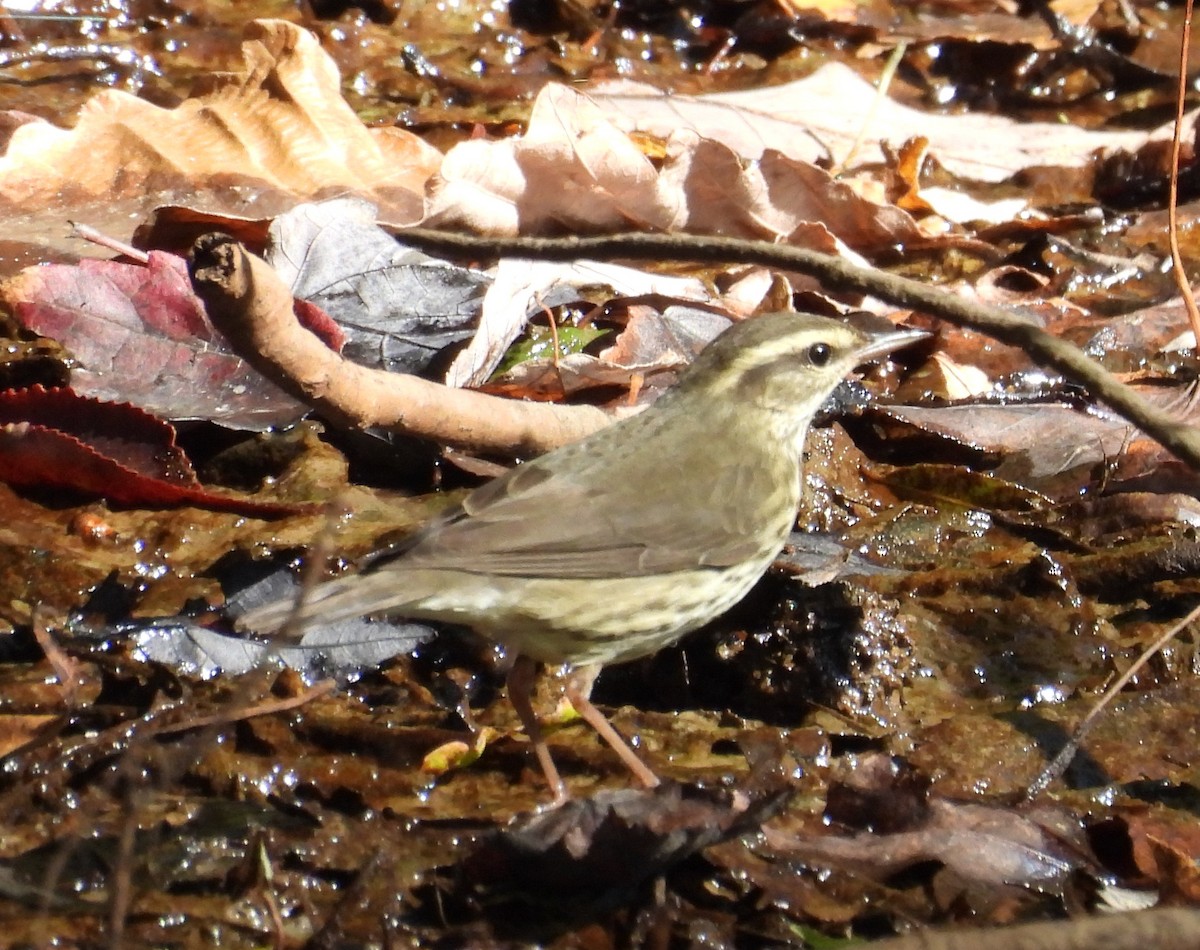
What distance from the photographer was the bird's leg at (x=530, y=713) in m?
3.77

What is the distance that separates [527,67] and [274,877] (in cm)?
626

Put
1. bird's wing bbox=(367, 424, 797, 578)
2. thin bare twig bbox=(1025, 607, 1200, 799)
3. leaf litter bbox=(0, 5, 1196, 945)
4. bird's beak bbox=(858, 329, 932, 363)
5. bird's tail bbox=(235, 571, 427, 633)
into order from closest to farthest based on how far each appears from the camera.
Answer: leaf litter bbox=(0, 5, 1196, 945) → bird's tail bbox=(235, 571, 427, 633) → thin bare twig bbox=(1025, 607, 1200, 799) → bird's wing bbox=(367, 424, 797, 578) → bird's beak bbox=(858, 329, 932, 363)

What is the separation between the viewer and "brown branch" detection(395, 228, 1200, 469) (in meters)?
4.01

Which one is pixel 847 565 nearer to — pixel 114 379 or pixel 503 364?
pixel 503 364

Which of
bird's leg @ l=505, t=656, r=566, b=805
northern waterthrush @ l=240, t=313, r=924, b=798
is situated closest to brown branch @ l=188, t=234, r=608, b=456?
northern waterthrush @ l=240, t=313, r=924, b=798

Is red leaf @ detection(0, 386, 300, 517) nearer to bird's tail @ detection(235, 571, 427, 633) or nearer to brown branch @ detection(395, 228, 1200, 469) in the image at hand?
bird's tail @ detection(235, 571, 427, 633)

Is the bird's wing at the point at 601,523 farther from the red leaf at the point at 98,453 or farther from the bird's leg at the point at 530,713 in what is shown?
the red leaf at the point at 98,453

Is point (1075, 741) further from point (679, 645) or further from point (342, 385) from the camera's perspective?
point (342, 385)

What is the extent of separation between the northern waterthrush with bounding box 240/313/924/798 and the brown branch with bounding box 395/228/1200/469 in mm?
345

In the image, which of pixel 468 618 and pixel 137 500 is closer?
pixel 468 618

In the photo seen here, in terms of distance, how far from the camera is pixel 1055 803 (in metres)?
3.81

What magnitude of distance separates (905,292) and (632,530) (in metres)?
1.02

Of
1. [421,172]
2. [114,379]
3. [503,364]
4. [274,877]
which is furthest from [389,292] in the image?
[274,877]

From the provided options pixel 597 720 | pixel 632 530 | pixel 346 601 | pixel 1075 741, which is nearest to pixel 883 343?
pixel 632 530
